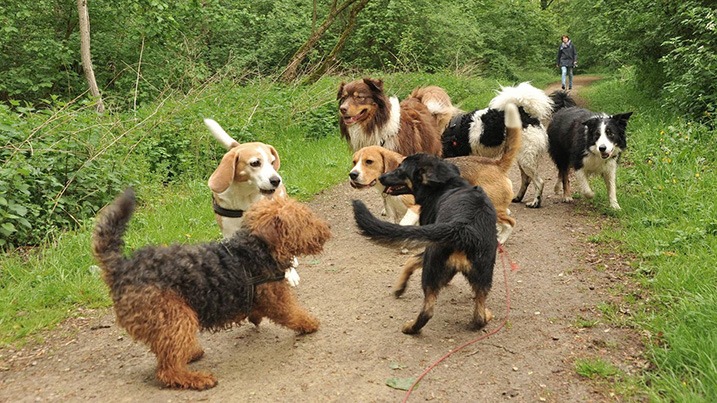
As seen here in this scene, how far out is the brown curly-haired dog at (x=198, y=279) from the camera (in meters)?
2.95

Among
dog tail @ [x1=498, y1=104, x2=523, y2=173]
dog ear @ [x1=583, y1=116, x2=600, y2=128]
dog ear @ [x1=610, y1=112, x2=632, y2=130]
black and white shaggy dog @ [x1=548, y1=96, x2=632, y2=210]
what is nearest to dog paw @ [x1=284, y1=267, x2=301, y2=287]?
dog tail @ [x1=498, y1=104, x2=523, y2=173]

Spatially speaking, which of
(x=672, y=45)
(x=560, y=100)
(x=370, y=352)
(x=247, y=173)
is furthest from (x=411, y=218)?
(x=672, y=45)

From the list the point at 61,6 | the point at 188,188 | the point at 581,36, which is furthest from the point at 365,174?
the point at 581,36

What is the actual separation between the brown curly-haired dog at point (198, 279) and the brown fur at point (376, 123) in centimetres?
334

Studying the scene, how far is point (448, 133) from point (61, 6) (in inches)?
480

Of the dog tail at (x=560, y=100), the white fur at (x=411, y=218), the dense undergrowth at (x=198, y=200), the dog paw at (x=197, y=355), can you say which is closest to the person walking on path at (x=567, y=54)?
the dense undergrowth at (x=198, y=200)

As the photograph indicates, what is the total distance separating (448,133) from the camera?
7598 mm

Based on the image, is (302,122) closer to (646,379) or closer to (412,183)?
(412,183)

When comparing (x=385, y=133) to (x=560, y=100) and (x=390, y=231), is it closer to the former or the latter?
(x=560, y=100)

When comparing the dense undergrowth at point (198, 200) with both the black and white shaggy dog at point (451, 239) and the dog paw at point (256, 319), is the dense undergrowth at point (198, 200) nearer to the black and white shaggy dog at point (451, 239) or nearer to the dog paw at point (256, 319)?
the black and white shaggy dog at point (451, 239)

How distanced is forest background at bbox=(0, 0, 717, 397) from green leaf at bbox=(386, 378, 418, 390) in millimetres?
1513

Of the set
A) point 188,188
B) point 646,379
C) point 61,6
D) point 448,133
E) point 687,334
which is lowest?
point 646,379

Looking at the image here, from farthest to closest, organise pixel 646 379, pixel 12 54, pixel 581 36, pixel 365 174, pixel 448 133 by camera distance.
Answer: pixel 581 36
pixel 12 54
pixel 448 133
pixel 365 174
pixel 646 379

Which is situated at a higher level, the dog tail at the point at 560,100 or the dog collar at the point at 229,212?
the dog tail at the point at 560,100
